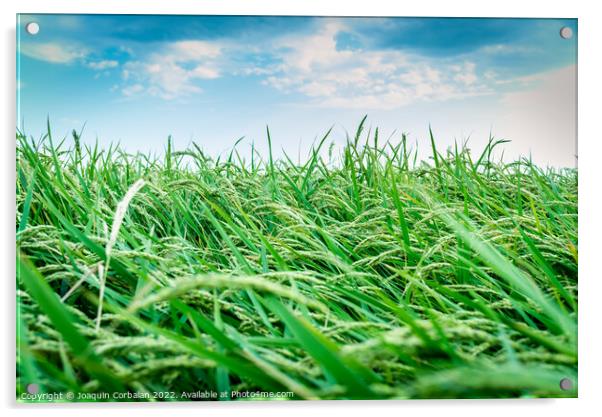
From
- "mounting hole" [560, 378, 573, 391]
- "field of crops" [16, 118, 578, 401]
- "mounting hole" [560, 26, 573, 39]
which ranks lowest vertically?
"mounting hole" [560, 378, 573, 391]

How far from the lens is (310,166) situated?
59.1 inches

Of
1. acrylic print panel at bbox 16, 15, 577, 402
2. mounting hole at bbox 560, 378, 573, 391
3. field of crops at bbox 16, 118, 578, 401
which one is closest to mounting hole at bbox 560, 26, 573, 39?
acrylic print panel at bbox 16, 15, 577, 402

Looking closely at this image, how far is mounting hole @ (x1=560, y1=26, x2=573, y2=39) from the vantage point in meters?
1.40

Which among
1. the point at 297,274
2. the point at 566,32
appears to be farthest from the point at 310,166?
the point at 566,32

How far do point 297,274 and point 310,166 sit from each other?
1.62ft

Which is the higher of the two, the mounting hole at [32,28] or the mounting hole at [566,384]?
the mounting hole at [32,28]

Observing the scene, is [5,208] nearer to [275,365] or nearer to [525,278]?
[275,365]

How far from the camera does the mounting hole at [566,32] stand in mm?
1404

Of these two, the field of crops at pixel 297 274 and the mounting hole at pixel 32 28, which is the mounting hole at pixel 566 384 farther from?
the mounting hole at pixel 32 28

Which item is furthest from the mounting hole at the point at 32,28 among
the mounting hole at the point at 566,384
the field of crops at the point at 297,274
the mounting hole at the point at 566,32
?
the mounting hole at the point at 566,384

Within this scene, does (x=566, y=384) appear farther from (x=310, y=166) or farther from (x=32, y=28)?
(x=32, y=28)

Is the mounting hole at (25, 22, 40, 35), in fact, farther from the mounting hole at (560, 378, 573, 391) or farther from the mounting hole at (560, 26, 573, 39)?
the mounting hole at (560, 378, 573, 391)

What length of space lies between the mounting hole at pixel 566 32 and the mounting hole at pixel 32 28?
1505mm

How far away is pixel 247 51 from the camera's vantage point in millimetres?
1379
